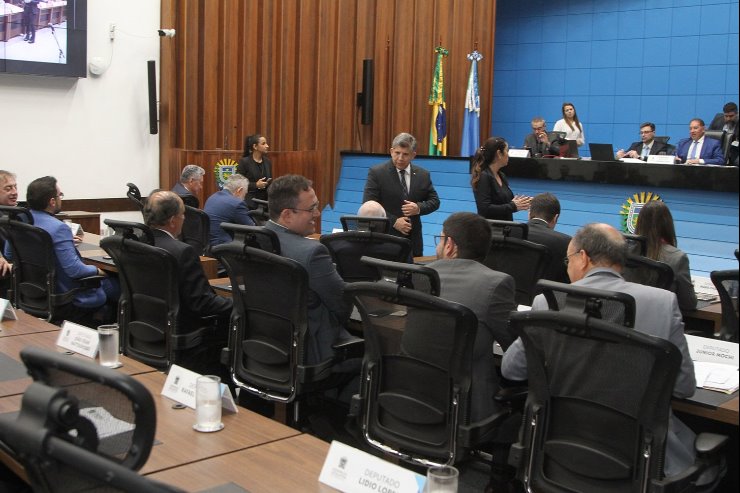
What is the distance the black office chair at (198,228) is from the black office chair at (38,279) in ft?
4.58

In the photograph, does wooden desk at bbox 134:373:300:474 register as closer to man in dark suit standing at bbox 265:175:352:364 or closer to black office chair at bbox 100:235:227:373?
man in dark suit standing at bbox 265:175:352:364

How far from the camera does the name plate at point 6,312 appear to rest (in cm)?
341

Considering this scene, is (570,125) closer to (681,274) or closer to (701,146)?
(701,146)

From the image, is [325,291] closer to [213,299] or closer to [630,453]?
[213,299]

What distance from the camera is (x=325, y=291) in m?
3.60

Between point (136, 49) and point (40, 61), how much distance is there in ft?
4.02

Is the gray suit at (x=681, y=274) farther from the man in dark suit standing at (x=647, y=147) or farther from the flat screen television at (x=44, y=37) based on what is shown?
the flat screen television at (x=44, y=37)

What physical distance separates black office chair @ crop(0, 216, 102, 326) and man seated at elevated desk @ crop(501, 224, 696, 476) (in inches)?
117

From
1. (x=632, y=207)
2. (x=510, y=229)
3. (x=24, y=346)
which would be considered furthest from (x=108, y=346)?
(x=632, y=207)

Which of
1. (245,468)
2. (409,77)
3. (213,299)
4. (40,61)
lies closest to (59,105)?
(40,61)

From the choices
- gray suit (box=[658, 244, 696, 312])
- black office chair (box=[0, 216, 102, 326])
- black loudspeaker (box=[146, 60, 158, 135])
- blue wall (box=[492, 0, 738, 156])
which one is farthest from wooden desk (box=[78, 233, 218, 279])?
blue wall (box=[492, 0, 738, 156])

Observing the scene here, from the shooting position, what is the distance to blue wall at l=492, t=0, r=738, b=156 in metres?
11.9

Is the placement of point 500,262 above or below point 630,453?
above

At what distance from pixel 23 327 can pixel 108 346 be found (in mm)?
728
